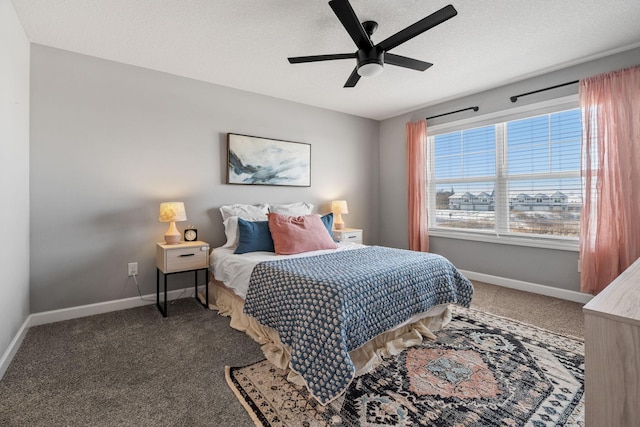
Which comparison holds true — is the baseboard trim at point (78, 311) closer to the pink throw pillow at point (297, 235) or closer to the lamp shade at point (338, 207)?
the pink throw pillow at point (297, 235)

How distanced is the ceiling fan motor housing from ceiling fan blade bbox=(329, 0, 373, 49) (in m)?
0.04

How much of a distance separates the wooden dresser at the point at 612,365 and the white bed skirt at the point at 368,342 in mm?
1170

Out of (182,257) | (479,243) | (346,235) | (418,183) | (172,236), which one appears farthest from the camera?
(418,183)

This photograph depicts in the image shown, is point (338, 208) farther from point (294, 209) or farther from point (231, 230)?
point (231, 230)

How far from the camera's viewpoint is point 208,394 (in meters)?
1.64

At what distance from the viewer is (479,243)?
389 centimetres

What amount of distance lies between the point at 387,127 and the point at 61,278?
14.9 feet

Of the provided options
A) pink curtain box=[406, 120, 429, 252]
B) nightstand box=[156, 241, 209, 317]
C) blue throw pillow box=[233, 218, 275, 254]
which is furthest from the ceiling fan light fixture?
pink curtain box=[406, 120, 429, 252]

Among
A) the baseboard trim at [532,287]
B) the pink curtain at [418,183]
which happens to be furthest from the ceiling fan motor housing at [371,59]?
the baseboard trim at [532,287]

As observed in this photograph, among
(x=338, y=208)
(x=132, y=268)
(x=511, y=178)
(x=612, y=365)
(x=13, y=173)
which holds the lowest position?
(x=132, y=268)

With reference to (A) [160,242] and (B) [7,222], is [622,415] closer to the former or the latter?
(B) [7,222]

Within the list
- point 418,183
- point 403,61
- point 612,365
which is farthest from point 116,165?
point 418,183

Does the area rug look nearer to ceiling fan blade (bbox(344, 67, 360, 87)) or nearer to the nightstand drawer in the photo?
the nightstand drawer

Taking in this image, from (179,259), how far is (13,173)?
131cm
